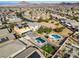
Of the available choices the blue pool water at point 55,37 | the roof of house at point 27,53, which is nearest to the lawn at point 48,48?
the roof of house at point 27,53

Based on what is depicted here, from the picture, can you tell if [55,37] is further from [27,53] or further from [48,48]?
[27,53]

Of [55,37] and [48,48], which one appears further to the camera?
[55,37]

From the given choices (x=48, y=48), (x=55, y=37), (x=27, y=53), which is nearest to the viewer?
(x=27, y=53)

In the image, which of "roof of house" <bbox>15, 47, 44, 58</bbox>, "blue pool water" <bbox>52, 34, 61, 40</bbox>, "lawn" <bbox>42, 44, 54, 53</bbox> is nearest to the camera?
"roof of house" <bbox>15, 47, 44, 58</bbox>

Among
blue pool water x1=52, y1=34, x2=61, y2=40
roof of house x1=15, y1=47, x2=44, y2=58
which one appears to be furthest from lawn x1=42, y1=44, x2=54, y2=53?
blue pool water x1=52, y1=34, x2=61, y2=40

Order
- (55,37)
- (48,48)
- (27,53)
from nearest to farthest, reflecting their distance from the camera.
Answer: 1. (27,53)
2. (48,48)
3. (55,37)

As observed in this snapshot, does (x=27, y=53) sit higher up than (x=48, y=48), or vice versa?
(x=27, y=53)

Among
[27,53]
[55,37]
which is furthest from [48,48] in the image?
[55,37]

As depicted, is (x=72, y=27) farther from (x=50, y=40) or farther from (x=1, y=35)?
(x=1, y=35)

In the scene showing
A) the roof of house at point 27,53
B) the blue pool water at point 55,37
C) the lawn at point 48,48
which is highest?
the roof of house at point 27,53

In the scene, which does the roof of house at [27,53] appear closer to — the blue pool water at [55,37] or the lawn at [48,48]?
the lawn at [48,48]

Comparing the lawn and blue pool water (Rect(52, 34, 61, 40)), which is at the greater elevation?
blue pool water (Rect(52, 34, 61, 40))

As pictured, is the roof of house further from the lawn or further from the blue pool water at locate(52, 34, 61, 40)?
the blue pool water at locate(52, 34, 61, 40)
